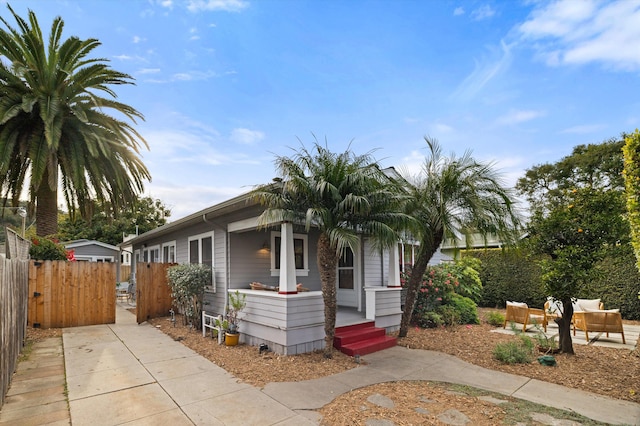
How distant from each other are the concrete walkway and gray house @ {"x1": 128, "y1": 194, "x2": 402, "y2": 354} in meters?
1.22

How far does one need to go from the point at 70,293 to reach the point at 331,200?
7.97 m

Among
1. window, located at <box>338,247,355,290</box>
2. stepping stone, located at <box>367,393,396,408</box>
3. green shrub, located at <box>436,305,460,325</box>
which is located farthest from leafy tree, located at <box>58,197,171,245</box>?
stepping stone, located at <box>367,393,396,408</box>

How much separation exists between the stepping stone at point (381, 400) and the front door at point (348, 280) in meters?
4.57

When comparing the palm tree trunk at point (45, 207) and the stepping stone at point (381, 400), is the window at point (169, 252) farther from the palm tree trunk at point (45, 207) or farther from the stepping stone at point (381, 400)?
the stepping stone at point (381, 400)

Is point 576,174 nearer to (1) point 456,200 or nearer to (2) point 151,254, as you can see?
(1) point 456,200

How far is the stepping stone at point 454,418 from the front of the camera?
3.46 m

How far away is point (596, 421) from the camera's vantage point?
350 cm

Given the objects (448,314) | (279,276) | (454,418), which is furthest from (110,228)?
(454,418)

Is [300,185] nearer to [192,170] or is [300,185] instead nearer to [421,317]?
[421,317]

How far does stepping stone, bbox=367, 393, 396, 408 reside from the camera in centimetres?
387

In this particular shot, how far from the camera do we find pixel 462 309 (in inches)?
363

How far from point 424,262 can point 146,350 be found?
19.5 ft

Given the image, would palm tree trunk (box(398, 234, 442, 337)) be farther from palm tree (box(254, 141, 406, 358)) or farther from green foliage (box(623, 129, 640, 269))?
green foliage (box(623, 129, 640, 269))

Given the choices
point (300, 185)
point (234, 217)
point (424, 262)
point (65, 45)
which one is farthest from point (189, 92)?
point (424, 262)
